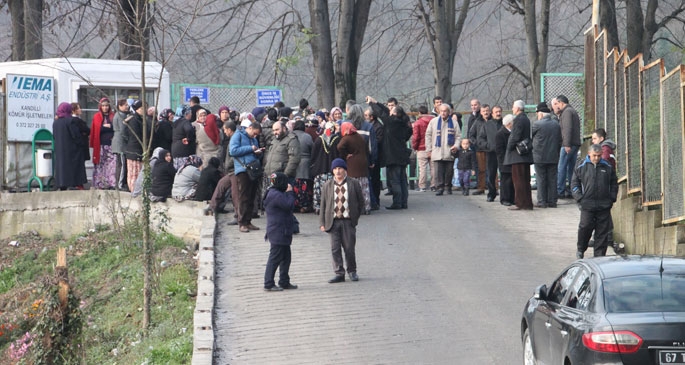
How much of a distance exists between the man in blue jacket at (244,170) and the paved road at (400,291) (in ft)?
1.09

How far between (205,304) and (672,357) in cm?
683

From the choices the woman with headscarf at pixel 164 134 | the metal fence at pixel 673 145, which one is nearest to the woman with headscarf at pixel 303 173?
the woman with headscarf at pixel 164 134

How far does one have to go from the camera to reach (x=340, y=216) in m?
14.4

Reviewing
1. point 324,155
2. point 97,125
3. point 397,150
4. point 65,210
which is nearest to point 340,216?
point 324,155

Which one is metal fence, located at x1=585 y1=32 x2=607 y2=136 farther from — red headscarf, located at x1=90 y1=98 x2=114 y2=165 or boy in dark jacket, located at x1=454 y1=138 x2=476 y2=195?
Result: red headscarf, located at x1=90 y1=98 x2=114 y2=165

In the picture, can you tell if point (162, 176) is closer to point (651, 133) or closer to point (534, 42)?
point (651, 133)

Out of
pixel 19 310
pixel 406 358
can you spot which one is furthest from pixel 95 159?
pixel 406 358

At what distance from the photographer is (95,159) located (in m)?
21.9

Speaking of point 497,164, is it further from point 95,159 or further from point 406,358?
point 406,358

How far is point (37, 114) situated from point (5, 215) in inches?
87.9

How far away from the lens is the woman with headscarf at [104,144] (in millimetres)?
21562

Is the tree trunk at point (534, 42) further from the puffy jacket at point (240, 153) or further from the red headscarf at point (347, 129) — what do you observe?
the puffy jacket at point (240, 153)

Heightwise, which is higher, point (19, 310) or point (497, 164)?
point (497, 164)

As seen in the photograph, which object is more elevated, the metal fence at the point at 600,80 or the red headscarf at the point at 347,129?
the metal fence at the point at 600,80
